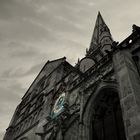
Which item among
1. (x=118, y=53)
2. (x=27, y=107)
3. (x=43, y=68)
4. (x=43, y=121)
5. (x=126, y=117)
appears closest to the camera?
(x=126, y=117)

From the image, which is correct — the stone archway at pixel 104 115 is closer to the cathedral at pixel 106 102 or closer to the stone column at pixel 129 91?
the cathedral at pixel 106 102

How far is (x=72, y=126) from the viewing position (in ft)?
40.2

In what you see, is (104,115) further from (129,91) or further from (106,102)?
(129,91)

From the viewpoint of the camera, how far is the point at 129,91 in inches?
317

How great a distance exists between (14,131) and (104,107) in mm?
16141

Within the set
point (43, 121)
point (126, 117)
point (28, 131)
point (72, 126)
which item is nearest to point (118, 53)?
point (126, 117)

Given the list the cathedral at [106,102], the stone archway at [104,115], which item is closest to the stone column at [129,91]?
the cathedral at [106,102]

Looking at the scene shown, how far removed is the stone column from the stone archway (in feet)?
4.77

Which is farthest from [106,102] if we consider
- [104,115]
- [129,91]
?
[129,91]

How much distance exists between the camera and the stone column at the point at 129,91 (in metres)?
6.88

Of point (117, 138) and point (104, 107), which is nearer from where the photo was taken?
point (117, 138)

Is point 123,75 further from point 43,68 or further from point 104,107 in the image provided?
point 43,68

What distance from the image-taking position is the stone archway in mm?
9688

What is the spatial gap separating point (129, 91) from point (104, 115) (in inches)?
125
